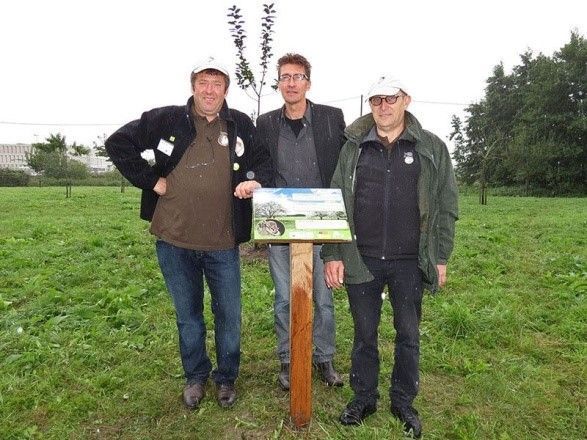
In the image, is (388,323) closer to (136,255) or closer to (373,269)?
(373,269)

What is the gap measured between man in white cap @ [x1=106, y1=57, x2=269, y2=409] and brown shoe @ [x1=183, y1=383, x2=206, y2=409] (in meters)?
0.48

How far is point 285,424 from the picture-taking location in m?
3.50

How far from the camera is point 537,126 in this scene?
3791 cm

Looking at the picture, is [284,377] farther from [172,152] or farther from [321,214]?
[172,152]

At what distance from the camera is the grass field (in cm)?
357

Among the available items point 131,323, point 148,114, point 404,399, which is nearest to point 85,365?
point 131,323

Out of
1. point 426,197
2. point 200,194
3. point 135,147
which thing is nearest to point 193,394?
point 200,194

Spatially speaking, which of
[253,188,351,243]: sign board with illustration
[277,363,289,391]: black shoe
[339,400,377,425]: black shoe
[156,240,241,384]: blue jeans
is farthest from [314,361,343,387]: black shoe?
[253,188,351,243]: sign board with illustration

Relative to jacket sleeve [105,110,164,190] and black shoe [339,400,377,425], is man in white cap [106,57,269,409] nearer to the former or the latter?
jacket sleeve [105,110,164,190]

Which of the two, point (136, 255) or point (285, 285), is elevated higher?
point (285, 285)

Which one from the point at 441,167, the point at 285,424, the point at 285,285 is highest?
the point at 441,167

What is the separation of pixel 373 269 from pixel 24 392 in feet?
9.94

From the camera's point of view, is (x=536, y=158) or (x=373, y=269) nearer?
(x=373, y=269)

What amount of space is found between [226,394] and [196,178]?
67.4 inches
